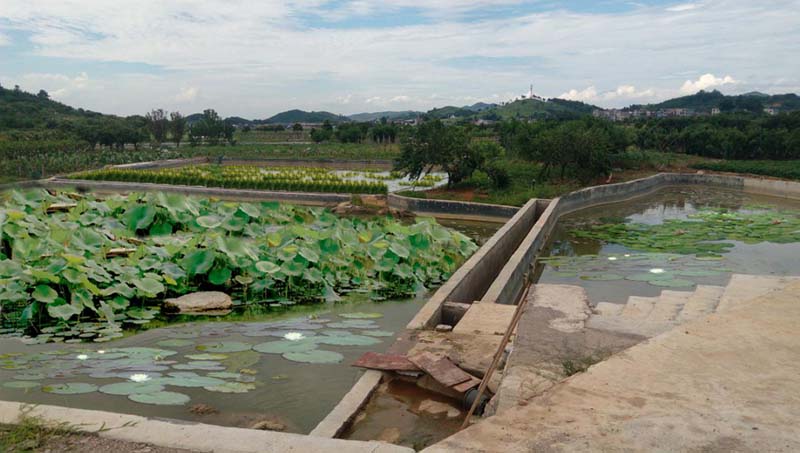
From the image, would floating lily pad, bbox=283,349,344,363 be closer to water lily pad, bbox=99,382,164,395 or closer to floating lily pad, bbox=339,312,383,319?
water lily pad, bbox=99,382,164,395

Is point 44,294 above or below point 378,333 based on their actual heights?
above

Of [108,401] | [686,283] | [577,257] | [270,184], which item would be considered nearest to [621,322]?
[108,401]

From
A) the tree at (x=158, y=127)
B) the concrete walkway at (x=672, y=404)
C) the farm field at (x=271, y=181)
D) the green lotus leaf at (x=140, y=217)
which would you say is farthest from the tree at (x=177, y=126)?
the concrete walkway at (x=672, y=404)

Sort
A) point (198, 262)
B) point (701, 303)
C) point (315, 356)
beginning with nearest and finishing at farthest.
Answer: point (315, 356), point (701, 303), point (198, 262)

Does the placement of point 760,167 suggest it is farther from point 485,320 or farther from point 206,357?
point 206,357

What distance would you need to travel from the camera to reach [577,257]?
37.6 feet

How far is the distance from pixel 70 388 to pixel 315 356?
73.8 inches

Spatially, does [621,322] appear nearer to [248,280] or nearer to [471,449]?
[471,449]

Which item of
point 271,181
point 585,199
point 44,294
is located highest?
point 271,181

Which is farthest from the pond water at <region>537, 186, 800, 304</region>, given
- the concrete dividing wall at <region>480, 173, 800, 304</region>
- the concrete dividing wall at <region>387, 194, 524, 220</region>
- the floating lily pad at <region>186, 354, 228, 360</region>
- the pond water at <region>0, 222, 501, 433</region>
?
the floating lily pad at <region>186, 354, 228, 360</region>

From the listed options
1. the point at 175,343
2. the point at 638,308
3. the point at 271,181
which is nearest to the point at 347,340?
the point at 175,343

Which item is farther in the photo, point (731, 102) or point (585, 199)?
point (731, 102)

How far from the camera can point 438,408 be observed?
13.1ft

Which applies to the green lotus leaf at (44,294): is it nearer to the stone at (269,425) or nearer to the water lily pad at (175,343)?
the water lily pad at (175,343)
